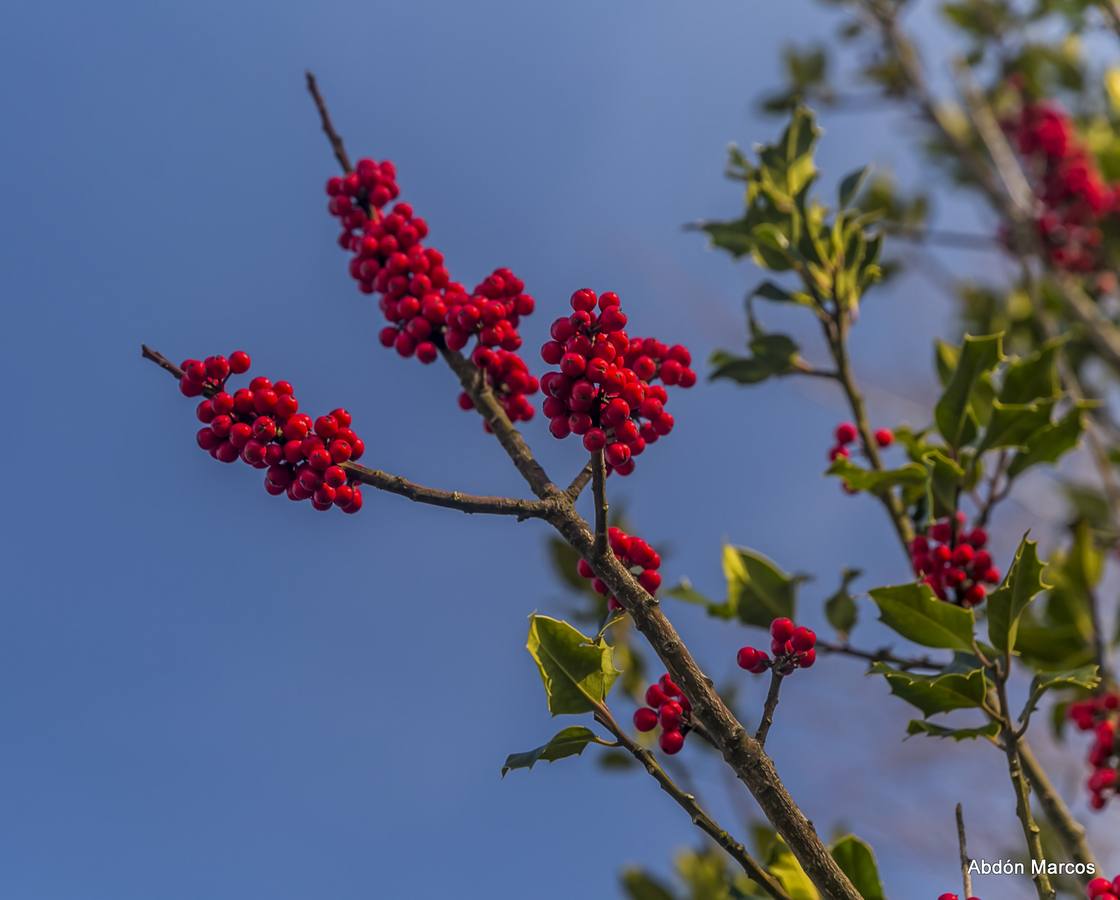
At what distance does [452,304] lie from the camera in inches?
72.6

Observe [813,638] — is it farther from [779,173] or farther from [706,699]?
[779,173]

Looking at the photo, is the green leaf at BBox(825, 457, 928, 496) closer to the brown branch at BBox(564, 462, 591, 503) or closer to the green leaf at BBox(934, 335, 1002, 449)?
the green leaf at BBox(934, 335, 1002, 449)

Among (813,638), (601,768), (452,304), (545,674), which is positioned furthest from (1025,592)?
(601,768)

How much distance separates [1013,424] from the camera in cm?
238

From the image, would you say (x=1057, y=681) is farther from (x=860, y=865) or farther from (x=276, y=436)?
(x=276, y=436)

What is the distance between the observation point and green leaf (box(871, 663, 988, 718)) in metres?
1.72

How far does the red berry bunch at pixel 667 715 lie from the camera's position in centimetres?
157

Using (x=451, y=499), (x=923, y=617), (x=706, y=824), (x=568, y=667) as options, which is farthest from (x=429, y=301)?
(x=923, y=617)

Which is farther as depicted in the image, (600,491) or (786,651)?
(786,651)

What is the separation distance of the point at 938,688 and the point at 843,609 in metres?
0.85

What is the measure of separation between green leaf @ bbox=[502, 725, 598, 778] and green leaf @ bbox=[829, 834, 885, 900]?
2.21 ft

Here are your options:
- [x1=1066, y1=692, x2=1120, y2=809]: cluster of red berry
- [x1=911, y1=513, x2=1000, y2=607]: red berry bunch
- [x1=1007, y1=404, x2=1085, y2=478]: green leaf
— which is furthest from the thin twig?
[x1=1066, y1=692, x2=1120, y2=809]: cluster of red berry

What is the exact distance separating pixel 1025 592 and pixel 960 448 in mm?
771

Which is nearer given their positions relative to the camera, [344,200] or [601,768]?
[344,200]
